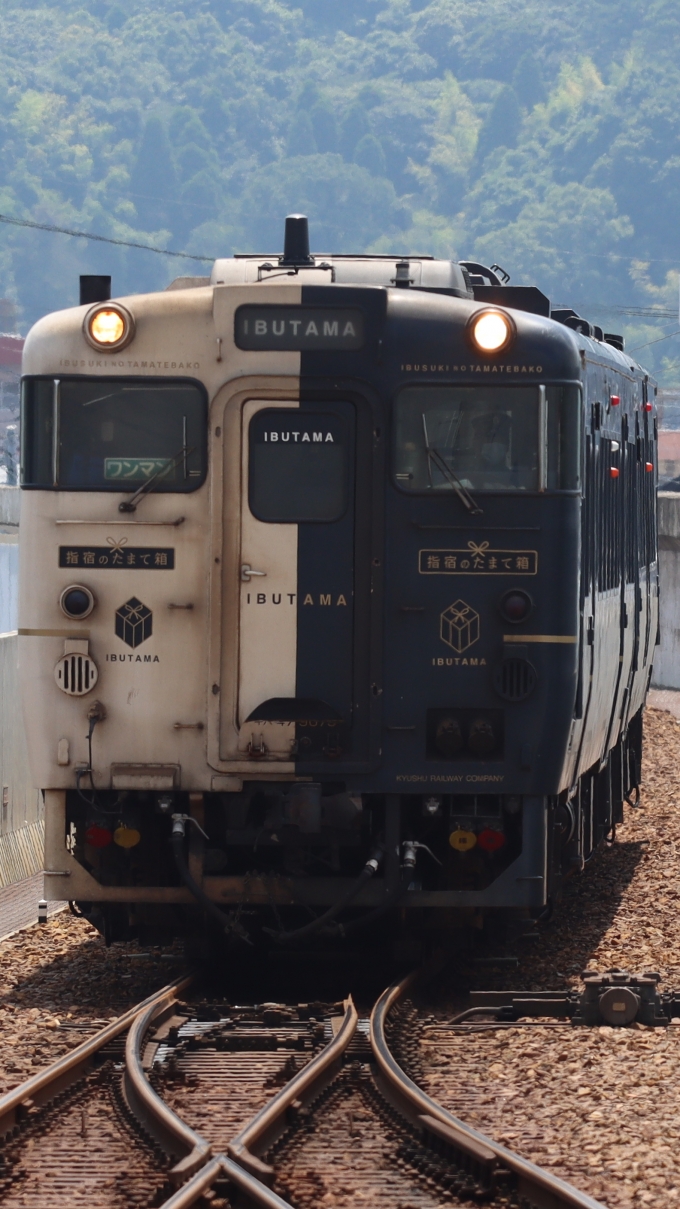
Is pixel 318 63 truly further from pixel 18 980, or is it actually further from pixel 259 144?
pixel 18 980

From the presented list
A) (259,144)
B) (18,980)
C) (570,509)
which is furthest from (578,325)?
(259,144)

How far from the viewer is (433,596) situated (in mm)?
9242

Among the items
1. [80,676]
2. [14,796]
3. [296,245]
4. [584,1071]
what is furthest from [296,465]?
Answer: [14,796]

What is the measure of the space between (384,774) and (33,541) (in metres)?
1.99

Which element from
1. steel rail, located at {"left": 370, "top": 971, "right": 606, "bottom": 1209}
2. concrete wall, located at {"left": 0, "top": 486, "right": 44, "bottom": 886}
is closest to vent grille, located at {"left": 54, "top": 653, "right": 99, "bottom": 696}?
steel rail, located at {"left": 370, "top": 971, "right": 606, "bottom": 1209}

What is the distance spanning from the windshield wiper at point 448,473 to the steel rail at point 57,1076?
2.66 metres

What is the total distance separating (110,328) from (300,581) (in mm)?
1491

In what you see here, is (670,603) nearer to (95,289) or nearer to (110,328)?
(95,289)

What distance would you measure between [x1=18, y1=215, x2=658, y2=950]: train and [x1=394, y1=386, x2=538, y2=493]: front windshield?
0.01m

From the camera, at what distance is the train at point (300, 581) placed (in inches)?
362

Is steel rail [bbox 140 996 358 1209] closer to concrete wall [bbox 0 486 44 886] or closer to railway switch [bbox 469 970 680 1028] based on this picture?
railway switch [bbox 469 970 680 1028]

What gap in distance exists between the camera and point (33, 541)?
9.34 meters

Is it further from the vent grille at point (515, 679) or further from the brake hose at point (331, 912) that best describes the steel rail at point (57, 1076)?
the vent grille at point (515, 679)

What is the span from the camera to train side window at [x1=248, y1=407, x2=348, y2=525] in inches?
362
